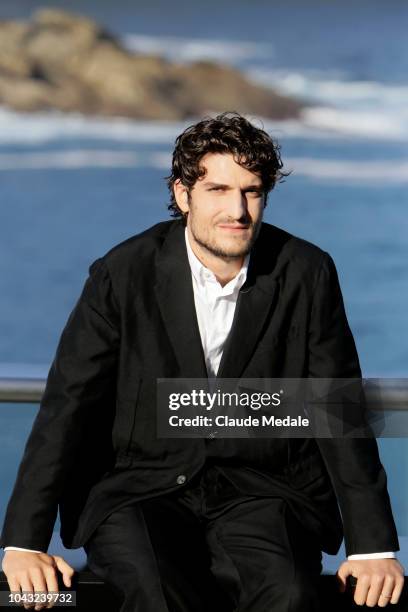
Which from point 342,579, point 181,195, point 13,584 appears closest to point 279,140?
point 181,195

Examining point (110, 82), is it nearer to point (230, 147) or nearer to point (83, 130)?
point (83, 130)

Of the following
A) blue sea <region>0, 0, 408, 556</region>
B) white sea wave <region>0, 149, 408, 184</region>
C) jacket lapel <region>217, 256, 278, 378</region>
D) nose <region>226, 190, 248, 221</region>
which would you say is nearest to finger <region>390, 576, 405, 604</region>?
jacket lapel <region>217, 256, 278, 378</region>

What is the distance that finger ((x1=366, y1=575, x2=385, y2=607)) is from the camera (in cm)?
212

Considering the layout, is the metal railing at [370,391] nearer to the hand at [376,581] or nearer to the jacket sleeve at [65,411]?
the jacket sleeve at [65,411]

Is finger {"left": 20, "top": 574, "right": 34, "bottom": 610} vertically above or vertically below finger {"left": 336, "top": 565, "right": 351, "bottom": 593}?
below

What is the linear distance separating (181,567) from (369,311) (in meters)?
9.53

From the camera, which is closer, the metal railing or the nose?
the nose

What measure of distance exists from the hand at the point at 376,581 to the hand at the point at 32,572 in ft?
1.65

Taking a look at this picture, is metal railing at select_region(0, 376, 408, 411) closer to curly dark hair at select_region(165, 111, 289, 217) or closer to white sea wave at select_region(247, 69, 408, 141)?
curly dark hair at select_region(165, 111, 289, 217)

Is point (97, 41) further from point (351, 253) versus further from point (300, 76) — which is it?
point (351, 253)

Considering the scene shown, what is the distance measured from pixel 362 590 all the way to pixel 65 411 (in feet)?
1.99

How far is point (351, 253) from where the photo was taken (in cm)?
1262

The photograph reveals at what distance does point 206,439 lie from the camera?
2.23 m

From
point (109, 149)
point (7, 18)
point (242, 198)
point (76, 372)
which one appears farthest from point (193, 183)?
point (7, 18)
